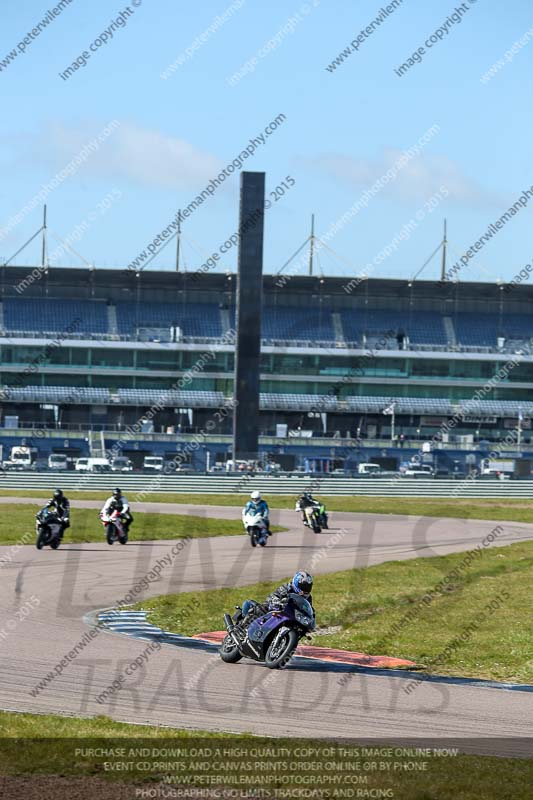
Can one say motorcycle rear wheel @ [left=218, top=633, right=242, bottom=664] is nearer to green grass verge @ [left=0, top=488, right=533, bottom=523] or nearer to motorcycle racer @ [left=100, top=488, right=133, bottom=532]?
motorcycle racer @ [left=100, top=488, right=133, bottom=532]

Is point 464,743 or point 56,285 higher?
point 56,285

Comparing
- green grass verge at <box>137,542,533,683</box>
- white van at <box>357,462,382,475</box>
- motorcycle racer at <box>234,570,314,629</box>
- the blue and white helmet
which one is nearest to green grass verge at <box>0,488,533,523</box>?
white van at <box>357,462,382,475</box>

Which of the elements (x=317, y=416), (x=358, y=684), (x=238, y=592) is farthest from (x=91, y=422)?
(x=358, y=684)

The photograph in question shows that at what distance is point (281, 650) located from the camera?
52.1 ft

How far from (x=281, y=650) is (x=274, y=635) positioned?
22 cm

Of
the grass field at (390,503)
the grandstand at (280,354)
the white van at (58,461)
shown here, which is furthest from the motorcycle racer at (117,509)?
the grandstand at (280,354)

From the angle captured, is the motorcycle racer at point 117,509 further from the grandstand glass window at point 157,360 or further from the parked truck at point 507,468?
the grandstand glass window at point 157,360

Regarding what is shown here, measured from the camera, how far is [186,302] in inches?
4114

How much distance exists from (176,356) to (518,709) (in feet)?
291

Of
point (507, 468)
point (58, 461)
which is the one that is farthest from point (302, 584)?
point (507, 468)

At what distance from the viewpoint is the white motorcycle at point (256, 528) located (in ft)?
116

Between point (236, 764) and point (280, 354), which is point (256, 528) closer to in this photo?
point (236, 764)

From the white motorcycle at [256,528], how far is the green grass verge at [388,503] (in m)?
18.1

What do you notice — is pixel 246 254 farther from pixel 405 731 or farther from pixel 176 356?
pixel 405 731
